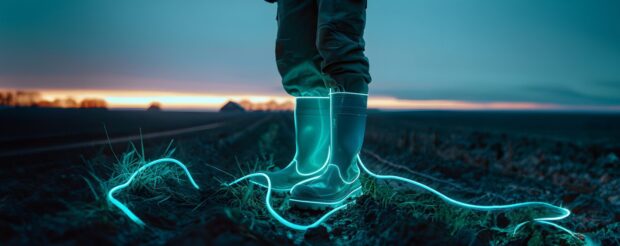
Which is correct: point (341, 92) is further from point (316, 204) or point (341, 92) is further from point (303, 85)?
point (316, 204)

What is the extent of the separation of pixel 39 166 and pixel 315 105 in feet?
10.1

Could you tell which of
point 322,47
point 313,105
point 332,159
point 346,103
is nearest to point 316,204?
point 332,159


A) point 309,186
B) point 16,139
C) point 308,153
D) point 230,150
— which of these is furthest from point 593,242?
point 16,139

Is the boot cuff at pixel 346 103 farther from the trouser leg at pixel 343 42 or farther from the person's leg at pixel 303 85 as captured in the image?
the person's leg at pixel 303 85

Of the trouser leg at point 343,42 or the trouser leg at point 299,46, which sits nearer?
the trouser leg at point 343,42

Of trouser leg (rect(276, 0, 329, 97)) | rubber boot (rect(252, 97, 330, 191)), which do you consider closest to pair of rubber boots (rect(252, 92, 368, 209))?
rubber boot (rect(252, 97, 330, 191))

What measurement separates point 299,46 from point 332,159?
70 centimetres

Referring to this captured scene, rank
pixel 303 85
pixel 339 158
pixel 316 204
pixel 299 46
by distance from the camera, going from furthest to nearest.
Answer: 1. pixel 303 85
2. pixel 299 46
3. pixel 339 158
4. pixel 316 204

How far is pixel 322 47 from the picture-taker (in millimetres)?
2127

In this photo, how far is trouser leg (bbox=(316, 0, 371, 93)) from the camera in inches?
81.8

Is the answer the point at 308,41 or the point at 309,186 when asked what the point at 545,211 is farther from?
the point at 308,41

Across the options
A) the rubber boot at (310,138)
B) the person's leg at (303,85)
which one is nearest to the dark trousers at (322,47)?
the person's leg at (303,85)

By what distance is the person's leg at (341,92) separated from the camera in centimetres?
208

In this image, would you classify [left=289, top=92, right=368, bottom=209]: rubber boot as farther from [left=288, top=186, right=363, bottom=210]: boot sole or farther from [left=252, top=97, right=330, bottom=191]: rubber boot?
[left=252, top=97, right=330, bottom=191]: rubber boot
